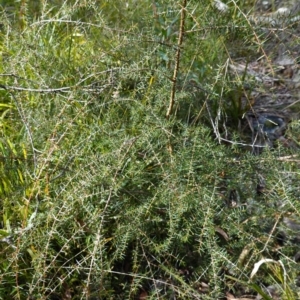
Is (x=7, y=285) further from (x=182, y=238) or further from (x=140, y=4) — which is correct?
(x=140, y=4)

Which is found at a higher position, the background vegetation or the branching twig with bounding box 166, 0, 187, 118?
the branching twig with bounding box 166, 0, 187, 118

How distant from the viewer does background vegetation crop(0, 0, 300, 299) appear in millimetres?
2131

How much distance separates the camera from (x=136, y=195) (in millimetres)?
2314

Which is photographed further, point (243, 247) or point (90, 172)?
point (243, 247)

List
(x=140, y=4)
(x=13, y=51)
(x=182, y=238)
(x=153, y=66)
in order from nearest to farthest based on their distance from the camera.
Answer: (x=182, y=238) < (x=153, y=66) < (x=13, y=51) < (x=140, y=4)

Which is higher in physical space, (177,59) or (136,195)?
(177,59)

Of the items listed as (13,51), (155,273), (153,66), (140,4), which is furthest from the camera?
(140,4)

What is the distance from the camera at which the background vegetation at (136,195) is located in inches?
83.9

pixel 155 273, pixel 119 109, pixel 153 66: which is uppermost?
pixel 153 66

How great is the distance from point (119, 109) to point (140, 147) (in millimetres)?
327

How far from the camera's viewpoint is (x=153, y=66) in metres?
2.52

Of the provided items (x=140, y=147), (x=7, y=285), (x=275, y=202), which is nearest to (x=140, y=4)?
(x=140, y=147)

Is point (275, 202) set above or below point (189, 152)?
below

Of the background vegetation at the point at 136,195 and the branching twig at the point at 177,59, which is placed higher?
the branching twig at the point at 177,59
